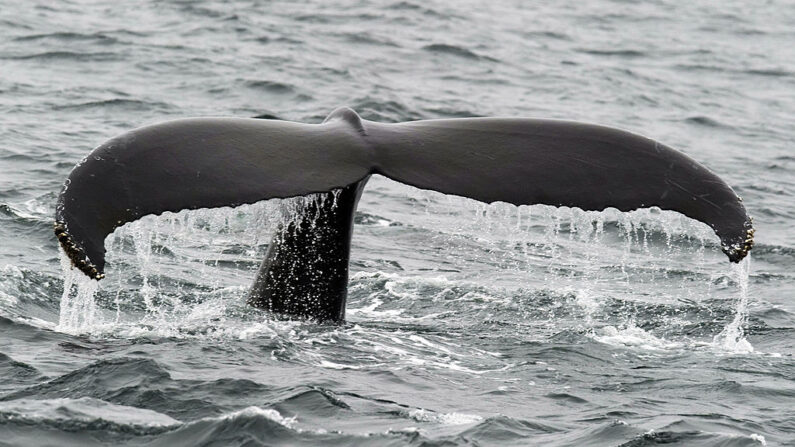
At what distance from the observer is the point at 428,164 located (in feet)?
20.8

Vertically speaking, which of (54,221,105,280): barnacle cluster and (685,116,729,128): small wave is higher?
(685,116,729,128): small wave

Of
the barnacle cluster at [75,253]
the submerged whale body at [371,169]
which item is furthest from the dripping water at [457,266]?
the barnacle cluster at [75,253]

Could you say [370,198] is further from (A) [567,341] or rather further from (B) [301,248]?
(B) [301,248]

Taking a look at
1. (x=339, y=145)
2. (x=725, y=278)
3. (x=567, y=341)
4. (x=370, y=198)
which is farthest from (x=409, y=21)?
(x=339, y=145)

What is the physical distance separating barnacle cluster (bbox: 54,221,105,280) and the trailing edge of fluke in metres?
0.36

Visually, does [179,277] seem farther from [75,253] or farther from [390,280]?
[75,253]

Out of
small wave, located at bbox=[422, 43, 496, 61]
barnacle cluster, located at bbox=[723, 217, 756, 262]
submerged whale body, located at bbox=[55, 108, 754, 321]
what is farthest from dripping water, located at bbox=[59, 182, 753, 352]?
small wave, located at bbox=[422, 43, 496, 61]

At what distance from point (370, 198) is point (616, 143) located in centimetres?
722

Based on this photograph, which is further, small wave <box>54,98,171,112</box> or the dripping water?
small wave <box>54,98,171,112</box>

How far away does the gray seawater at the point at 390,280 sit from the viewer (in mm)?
6324

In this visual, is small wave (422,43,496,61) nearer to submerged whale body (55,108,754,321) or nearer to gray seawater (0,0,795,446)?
gray seawater (0,0,795,446)

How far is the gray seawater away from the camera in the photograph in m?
6.32

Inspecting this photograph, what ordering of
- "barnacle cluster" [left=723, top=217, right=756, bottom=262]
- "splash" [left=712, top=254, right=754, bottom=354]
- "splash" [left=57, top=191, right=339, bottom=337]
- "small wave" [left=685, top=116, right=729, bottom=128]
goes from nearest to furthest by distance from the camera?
"barnacle cluster" [left=723, top=217, right=756, bottom=262], "splash" [left=57, top=191, right=339, bottom=337], "splash" [left=712, top=254, right=754, bottom=354], "small wave" [left=685, top=116, right=729, bottom=128]

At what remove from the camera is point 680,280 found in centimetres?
1115
